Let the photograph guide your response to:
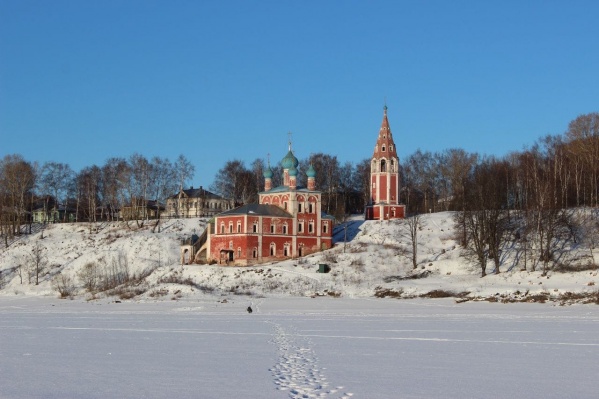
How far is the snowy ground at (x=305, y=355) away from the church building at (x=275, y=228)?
2819 cm

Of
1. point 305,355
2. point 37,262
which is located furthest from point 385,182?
point 305,355

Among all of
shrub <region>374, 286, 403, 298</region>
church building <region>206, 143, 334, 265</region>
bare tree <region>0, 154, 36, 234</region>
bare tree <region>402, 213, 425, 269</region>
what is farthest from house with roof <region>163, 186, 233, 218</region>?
shrub <region>374, 286, 403, 298</region>

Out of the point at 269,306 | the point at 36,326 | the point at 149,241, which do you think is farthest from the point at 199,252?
the point at 36,326

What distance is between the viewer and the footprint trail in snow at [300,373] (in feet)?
39.7

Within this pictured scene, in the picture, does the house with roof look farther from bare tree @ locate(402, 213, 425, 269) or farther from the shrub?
the shrub

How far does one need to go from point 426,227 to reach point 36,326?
149 ft

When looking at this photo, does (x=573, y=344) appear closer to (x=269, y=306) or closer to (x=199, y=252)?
(x=269, y=306)

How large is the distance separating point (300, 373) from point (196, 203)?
3080 inches

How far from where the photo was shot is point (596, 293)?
38438mm

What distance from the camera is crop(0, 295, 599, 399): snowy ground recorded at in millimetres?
12633

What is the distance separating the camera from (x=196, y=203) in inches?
3607

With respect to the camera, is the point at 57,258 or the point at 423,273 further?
the point at 57,258

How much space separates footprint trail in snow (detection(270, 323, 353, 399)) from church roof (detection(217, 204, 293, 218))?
136 feet

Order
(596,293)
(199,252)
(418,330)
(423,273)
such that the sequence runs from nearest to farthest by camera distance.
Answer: (418,330) < (596,293) < (423,273) < (199,252)
